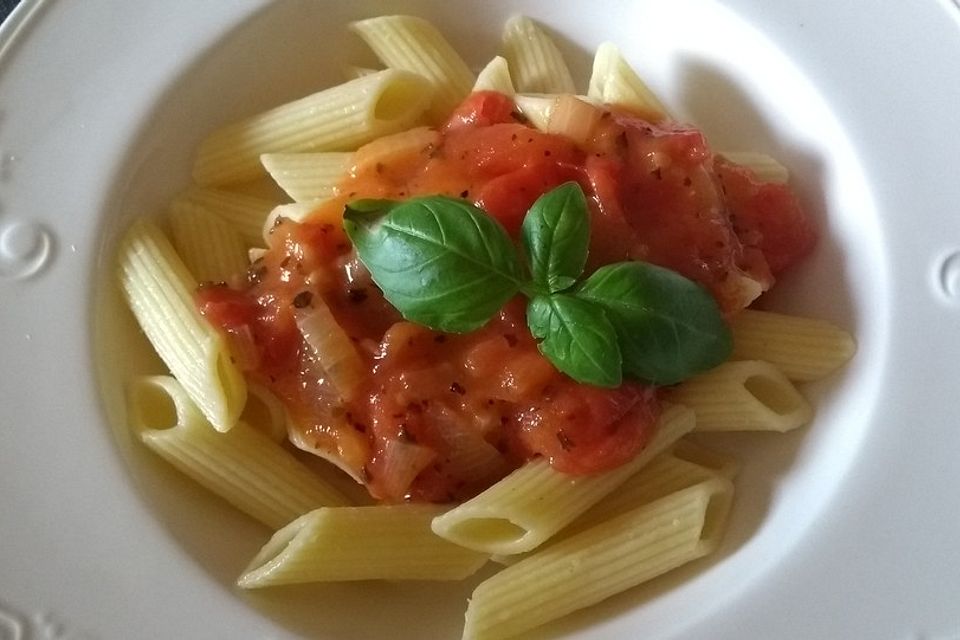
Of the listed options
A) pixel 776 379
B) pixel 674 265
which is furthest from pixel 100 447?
pixel 776 379

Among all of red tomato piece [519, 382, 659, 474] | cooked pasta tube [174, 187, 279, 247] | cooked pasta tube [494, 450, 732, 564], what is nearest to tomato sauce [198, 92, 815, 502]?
red tomato piece [519, 382, 659, 474]

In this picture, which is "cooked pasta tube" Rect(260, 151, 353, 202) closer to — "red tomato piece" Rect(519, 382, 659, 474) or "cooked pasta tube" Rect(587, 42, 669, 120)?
"cooked pasta tube" Rect(587, 42, 669, 120)

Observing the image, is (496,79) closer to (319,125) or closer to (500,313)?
(319,125)

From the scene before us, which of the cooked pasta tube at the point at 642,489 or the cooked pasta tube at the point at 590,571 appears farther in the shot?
the cooked pasta tube at the point at 642,489

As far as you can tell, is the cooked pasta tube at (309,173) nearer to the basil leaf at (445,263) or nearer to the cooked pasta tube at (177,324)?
the cooked pasta tube at (177,324)

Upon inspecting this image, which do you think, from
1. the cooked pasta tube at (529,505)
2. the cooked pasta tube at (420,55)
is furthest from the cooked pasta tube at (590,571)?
the cooked pasta tube at (420,55)

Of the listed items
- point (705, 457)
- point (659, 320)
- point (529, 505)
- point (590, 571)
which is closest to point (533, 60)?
point (659, 320)
